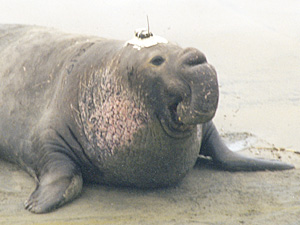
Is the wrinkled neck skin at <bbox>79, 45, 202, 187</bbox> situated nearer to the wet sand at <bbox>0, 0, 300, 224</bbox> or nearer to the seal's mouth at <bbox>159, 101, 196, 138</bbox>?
the seal's mouth at <bbox>159, 101, 196, 138</bbox>

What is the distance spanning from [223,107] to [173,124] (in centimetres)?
290

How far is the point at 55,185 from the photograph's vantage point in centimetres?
534

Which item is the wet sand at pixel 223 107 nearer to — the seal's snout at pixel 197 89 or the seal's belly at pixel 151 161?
the seal's belly at pixel 151 161

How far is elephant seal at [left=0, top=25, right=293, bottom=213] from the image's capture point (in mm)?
4961

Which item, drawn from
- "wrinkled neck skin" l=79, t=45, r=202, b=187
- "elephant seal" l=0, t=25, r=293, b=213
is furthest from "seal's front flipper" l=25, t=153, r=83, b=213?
"wrinkled neck skin" l=79, t=45, r=202, b=187

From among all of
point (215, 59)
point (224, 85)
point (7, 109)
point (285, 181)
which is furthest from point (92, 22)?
point (285, 181)

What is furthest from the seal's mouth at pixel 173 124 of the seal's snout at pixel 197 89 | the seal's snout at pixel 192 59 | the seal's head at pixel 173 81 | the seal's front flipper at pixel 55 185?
the seal's front flipper at pixel 55 185

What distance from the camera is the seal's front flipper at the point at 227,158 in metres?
6.10

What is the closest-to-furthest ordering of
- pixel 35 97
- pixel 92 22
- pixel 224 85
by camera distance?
pixel 35 97 → pixel 224 85 → pixel 92 22

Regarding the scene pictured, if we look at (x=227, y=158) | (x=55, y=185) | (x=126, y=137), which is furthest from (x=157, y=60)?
(x=227, y=158)

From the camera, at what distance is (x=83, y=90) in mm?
5602

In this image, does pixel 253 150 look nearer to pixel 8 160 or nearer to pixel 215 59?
pixel 8 160

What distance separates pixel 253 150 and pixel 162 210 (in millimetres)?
1785

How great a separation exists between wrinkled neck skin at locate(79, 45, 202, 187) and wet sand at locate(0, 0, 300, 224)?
203 mm
